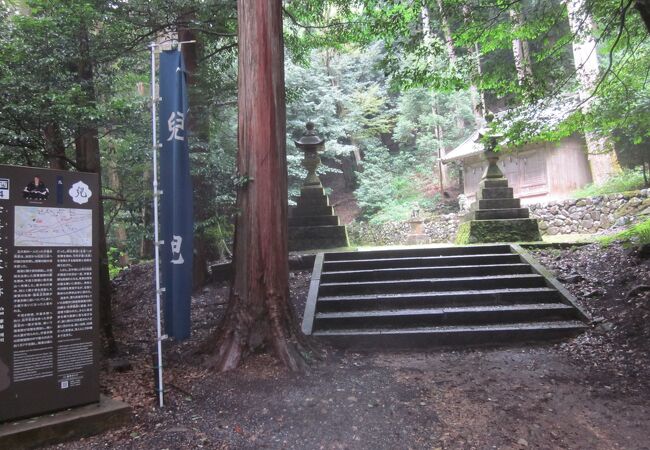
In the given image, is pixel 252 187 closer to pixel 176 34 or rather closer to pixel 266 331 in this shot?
pixel 266 331

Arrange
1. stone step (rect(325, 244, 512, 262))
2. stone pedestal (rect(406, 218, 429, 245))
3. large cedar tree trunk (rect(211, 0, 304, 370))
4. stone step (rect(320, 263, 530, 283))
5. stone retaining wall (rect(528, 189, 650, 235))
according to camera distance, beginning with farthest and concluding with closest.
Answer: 1. stone pedestal (rect(406, 218, 429, 245))
2. stone retaining wall (rect(528, 189, 650, 235))
3. stone step (rect(325, 244, 512, 262))
4. stone step (rect(320, 263, 530, 283))
5. large cedar tree trunk (rect(211, 0, 304, 370))

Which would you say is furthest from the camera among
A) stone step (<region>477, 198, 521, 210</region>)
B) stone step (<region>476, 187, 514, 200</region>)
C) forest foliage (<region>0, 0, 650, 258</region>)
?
stone step (<region>476, 187, 514, 200</region>)

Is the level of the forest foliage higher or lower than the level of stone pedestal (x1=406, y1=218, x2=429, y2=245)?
higher

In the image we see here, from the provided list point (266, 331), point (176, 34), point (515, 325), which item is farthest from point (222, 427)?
point (176, 34)

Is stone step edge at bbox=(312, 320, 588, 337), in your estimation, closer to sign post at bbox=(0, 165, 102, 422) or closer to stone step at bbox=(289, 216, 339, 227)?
sign post at bbox=(0, 165, 102, 422)

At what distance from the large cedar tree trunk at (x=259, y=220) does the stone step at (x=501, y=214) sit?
6641mm

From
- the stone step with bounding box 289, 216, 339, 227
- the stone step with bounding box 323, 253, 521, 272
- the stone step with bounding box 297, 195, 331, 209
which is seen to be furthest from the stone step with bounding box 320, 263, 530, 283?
the stone step with bounding box 297, 195, 331, 209

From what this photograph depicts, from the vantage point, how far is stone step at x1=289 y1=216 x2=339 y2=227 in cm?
966

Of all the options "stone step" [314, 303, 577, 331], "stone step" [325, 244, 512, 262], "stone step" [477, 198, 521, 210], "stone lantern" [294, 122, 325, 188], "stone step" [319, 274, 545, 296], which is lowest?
"stone step" [314, 303, 577, 331]

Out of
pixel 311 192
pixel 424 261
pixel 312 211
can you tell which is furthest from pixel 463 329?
pixel 311 192

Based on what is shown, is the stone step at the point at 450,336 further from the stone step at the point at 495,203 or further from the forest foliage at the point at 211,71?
the stone step at the point at 495,203

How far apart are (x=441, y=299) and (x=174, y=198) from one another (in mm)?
4330

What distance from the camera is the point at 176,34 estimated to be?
7.51 m

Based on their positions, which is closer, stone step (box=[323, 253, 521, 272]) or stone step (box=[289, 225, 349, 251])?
stone step (box=[323, 253, 521, 272])
